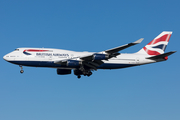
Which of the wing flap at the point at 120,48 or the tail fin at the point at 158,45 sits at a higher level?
the tail fin at the point at 158,45

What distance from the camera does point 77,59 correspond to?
47.8 meters

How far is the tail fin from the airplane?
4.73 feet

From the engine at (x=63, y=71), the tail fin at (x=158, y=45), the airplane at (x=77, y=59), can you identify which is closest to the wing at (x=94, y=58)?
the airplane at (x=77, y=59)

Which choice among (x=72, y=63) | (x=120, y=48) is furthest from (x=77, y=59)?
(x=120, y=48)

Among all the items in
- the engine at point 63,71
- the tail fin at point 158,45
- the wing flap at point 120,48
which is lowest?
the engine at point 63,71

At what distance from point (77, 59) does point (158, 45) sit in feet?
59.3

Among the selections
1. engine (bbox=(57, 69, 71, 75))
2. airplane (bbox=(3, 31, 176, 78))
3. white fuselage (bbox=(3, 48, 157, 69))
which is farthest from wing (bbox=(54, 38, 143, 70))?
engine (bbox=(57, 69, 71, 75))

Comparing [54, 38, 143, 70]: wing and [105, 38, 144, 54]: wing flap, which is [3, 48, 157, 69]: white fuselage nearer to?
[54, 38, 143, 70]: wing

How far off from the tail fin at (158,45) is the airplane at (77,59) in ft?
4.73

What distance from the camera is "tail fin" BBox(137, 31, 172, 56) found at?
180ft

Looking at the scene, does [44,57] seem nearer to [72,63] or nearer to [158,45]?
[72,63]

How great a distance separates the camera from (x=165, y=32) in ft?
186

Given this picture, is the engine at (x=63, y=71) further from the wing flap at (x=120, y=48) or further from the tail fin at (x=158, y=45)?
the tail fin at (x=158, y=45)

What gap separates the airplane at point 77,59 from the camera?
47.0m
